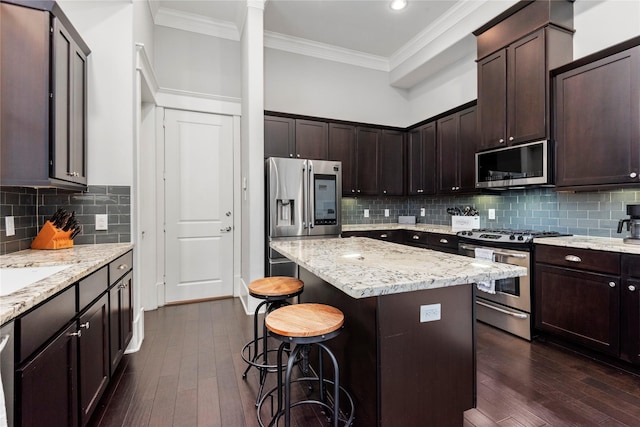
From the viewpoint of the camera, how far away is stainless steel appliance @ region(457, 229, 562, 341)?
277cm

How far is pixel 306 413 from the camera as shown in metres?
1.82

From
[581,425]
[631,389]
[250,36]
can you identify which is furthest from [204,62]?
[631,389]

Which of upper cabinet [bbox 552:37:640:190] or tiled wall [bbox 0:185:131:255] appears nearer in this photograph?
tiled wall [bbox 0:185:131:255]

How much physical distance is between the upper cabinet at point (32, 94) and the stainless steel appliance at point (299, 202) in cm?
191

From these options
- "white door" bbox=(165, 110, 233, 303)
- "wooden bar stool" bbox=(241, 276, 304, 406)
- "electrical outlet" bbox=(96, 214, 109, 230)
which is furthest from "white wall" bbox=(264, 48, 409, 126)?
"wooden bar stool" bbox=(241, 276, 304, 406)

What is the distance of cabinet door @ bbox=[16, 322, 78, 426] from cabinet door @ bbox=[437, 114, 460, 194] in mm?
3971

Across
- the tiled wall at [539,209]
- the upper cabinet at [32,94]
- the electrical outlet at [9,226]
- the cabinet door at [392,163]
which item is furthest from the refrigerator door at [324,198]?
the electrical outlet at [9,226]

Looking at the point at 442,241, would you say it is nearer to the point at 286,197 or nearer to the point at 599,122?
the point at 599,122

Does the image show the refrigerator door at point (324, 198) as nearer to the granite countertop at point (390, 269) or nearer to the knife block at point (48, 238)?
the granite countertop at point (390, 269)

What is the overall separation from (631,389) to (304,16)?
4588 millimetres

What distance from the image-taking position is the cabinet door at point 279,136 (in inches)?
155

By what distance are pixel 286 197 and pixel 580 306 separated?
2827 mm

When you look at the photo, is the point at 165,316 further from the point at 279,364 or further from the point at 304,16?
the point at 304,16

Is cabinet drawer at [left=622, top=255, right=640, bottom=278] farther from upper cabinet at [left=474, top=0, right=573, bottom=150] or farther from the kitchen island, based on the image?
the kitchen island
